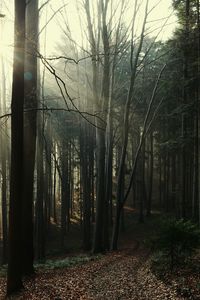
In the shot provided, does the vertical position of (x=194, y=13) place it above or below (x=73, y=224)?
above

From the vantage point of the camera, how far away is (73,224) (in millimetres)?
33344

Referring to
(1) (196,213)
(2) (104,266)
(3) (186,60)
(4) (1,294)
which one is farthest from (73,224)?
(4) (1,294)

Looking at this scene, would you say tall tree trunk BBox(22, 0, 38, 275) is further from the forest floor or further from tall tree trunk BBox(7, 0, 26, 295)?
tall tree trunk BBox(7, 0, 26, 295)

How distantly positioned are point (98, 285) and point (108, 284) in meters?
0.24

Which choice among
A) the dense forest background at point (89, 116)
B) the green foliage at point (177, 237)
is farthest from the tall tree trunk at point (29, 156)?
the green foliage at point (177, 237)

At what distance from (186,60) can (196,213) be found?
25.2ft

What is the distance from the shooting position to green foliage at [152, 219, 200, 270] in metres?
8.59

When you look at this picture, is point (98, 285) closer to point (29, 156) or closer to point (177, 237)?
point (177, 237)

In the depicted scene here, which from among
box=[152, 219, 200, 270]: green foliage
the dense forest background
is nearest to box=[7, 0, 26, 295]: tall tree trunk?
the dense forest background

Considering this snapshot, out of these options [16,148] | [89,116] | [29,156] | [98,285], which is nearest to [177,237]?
[98,285]

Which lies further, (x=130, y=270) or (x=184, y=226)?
(x=130, y=270)

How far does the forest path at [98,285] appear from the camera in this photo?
24.7 ft

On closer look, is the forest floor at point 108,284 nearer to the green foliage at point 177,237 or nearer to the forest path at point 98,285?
the forest path at point 98,285

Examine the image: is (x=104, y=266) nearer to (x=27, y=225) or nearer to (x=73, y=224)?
(x=27, y=225)
